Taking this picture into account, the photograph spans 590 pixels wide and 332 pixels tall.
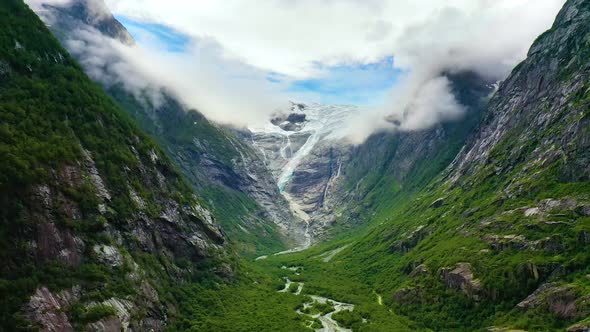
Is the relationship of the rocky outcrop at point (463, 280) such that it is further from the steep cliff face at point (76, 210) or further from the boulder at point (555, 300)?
the steep cliff face at point (76, 210)

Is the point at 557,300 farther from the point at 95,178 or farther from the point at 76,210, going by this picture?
the point at 95,178

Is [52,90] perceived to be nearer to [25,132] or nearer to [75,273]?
[25,132]

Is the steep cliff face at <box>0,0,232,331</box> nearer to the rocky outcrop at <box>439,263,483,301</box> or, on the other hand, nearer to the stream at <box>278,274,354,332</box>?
the stream at <box>278,274,354,332</box>

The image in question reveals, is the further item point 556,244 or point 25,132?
point 556,244

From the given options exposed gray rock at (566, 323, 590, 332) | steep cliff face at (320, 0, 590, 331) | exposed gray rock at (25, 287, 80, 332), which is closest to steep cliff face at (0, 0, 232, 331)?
exposed gray rock at (25, 287, 80, 332)

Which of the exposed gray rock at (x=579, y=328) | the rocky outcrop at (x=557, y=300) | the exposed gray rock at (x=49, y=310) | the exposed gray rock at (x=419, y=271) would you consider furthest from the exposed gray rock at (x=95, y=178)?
the exposed gray rock at (x=419, y=271)

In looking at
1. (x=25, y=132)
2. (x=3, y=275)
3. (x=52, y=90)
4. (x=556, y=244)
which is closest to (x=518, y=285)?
(x=556, y=244)

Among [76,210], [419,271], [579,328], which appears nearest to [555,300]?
[579,328]

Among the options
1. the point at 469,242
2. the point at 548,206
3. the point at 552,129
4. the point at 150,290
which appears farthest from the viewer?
the point at 552,129
